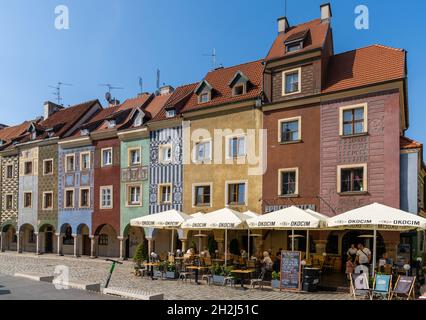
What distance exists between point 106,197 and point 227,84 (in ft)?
40.3

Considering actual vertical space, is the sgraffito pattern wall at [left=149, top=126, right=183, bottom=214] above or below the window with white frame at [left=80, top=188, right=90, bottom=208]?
above

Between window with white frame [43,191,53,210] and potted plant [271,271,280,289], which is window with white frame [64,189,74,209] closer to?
window with white frame [43,191,53,210]

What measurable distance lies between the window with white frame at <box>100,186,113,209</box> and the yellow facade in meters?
7.24

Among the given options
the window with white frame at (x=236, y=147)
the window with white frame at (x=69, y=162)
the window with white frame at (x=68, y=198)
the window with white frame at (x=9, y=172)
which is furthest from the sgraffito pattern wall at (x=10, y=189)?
the window with white frame at (x=236, y=147)

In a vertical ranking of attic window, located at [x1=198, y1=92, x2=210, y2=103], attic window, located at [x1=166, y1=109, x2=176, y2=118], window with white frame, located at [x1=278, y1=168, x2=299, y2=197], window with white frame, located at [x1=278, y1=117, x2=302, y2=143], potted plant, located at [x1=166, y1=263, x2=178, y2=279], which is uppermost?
attic window, located at [x1=198, y1=92, x2=210, y2=103]

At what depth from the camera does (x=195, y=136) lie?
26531mm

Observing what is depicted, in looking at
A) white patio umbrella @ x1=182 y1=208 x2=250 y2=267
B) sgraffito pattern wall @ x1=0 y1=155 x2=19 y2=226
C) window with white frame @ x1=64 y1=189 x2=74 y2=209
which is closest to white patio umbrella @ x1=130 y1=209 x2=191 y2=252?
white patio umbrella @ x1=182 y1=208 x2=250 y2=267

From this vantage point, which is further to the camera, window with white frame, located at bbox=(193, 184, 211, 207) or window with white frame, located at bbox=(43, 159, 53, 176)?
window with white frame, located at bbox=(43, 159, 53, 176)

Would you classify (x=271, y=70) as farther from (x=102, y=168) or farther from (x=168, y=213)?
(x=102, y=168)

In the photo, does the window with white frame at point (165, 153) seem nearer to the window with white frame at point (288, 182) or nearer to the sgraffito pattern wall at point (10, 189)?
the window with white frame at point (288, 182)

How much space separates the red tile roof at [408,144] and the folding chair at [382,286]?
760 centimetres

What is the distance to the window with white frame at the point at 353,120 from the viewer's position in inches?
806

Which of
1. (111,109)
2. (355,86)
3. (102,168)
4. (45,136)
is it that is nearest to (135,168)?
(102,168)

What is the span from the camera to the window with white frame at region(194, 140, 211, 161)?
25.9 m
